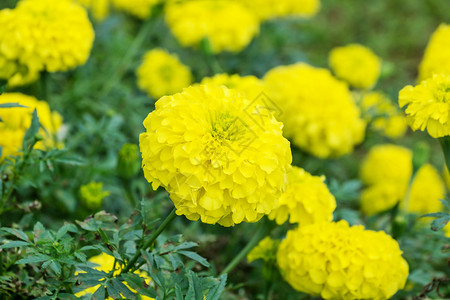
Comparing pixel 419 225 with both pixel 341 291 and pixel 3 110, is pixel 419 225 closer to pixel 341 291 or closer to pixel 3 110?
pixel 341 291

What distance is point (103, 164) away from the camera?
1636 millimetres

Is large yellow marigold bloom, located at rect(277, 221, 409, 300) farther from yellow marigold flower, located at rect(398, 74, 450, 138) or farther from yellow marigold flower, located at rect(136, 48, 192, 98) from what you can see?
yellow marigold flower, located at rect(136, 48, 192, 98)

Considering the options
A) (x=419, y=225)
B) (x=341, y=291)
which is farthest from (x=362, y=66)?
(x=341, y=291)

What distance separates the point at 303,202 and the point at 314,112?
2.00 feet

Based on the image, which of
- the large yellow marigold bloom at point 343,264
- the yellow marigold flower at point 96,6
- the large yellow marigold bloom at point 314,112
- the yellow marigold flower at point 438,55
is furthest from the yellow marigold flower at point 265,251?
→ the yellow marigold flower at point 96,6

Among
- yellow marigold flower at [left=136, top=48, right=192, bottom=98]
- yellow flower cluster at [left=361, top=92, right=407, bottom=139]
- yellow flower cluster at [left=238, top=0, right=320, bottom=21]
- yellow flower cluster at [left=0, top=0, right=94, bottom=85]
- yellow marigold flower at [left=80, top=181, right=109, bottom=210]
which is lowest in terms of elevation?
yellow flower cluster at [left=361, top=92, right=407, bottom=139]

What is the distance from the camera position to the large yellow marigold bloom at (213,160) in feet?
2.68

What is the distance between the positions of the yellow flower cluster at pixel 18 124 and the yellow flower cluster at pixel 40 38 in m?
0.09

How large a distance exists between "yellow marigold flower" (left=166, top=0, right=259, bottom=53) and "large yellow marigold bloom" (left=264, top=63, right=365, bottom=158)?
1.40 ft

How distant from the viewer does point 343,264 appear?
1.08 meters

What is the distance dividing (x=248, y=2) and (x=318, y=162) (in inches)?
29.7

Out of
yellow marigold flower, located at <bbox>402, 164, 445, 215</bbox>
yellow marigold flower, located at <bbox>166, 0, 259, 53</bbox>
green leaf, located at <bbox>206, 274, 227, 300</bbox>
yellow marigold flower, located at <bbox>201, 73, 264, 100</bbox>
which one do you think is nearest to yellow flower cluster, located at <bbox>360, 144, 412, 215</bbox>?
yellow marigold flower, located at <bbox>402, 164, 445, 215</bbox>

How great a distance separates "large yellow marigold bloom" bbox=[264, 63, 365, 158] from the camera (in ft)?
5.52

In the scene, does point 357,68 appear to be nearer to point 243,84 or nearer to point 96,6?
point 243,84
